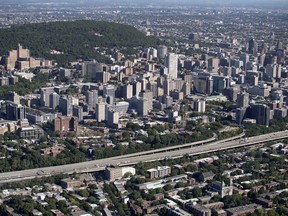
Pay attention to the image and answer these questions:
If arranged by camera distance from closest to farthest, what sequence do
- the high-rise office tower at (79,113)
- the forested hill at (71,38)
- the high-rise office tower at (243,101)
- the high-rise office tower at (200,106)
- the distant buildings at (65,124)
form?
the distant buildings at (65,124) < the high-rise office tower at (79,113) < the high-rise office tower at (243,101) < the high-rise office tower at (200,106) < the forested hill at (71,38)

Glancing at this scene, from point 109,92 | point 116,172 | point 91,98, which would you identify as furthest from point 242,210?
point 109,92

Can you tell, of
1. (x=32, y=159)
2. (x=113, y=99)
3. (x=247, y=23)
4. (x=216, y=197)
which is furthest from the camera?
(x=247, y=23)

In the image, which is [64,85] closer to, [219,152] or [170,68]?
[170,68]

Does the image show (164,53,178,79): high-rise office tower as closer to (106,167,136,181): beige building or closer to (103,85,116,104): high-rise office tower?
(103,85,116,104): high-rise office tower

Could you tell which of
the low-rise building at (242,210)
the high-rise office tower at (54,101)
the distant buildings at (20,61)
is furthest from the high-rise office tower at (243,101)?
the distant buildings at (20,61)

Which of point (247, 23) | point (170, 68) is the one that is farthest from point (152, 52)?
point (247, 23)

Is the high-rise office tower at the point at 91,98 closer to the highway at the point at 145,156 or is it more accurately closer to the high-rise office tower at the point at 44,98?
the high-rise office tower at the point at 44,98
